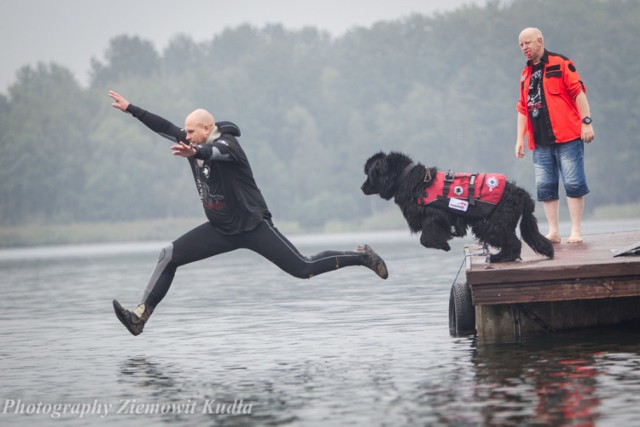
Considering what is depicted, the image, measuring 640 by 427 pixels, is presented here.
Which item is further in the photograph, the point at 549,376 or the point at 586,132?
the point at 586,132

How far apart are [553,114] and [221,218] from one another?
3413mm

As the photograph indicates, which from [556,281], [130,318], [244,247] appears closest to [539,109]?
[556,281]

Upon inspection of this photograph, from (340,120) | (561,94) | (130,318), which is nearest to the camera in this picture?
(130,318)

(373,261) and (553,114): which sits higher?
(553,114)

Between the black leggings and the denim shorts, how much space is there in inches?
92.5

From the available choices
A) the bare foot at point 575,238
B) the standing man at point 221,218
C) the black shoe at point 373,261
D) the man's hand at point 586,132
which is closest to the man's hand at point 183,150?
the standing man at point 221,218

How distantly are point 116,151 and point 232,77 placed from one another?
17.1 m

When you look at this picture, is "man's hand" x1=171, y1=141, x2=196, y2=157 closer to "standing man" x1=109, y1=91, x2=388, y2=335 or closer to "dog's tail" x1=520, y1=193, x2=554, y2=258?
"standing man" x1=109, y1=91, x2=388, y2=335

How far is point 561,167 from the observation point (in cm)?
1159

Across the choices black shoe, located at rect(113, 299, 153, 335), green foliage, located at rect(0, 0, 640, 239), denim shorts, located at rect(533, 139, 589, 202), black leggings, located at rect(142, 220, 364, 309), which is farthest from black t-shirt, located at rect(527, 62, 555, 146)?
green foliage, located at rect(0, 0, 640, 239)

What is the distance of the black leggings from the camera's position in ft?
32.5

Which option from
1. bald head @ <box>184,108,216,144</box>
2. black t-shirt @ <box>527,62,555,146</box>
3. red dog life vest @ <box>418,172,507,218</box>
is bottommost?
red dog life vest @ <box>418,172,507,218</box>

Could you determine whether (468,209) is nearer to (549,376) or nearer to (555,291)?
(555,291)

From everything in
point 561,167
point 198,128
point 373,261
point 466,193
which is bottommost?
point 373,261
